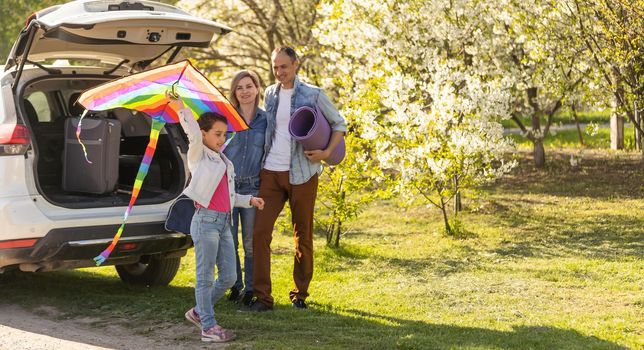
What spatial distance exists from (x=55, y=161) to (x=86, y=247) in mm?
1499

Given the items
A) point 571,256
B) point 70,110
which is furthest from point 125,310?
point 571,256

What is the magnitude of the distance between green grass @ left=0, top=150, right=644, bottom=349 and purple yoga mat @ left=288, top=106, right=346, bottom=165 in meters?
1.22

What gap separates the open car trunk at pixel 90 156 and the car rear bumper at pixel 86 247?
257mm

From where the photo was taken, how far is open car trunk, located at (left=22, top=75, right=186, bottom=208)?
25.7 ft

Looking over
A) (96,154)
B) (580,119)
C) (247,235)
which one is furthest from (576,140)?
(96,154)

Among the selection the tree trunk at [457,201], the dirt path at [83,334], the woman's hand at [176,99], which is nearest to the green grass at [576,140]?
the tree trunk at [457,201]

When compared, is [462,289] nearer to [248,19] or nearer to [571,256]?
[571,256]

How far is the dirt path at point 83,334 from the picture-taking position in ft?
21.3

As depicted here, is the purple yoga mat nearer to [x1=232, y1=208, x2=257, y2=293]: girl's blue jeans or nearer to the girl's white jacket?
[x1=232, y1=208, x2=257, y2=293]: girl's blue jeans

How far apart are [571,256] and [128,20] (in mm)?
5107

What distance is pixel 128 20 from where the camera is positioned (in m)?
7.13

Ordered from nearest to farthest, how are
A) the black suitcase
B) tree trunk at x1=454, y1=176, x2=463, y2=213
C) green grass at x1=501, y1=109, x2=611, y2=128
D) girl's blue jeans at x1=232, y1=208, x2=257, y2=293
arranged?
girl's blue jeans at x1=232, y1=208, x2=257, y2=293, the black suitcase, tree trunk at x1=454, y1=176, x2=463, y2=213, green grass at x1=501, y1=109, x2=611, y2=128

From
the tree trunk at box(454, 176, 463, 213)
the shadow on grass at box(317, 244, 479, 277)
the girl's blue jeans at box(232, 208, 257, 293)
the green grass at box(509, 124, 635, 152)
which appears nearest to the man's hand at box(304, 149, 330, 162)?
the girl's blue jeans at box(232, 208, 257, 293)

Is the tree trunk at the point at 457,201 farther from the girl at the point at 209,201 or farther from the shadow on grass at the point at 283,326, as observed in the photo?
the girl at the point at 209,201
